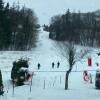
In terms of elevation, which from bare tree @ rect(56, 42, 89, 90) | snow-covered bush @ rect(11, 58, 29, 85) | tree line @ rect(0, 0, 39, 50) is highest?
tree line @ rect(0, 0, 39, 50)

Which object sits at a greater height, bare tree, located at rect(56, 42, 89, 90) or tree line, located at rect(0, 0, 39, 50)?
tree line, located at rect(0, 0, 39, 50)

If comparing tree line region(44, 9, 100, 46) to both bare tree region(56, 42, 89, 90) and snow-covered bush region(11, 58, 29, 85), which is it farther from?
snow-covered bush region(11, 58, 29, 85)

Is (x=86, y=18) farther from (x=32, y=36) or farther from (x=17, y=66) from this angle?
(x=17, y=66)

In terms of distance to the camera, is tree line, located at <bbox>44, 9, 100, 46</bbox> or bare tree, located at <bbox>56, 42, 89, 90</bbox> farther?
tree line, located at <bbox>44, 9, 100, 46</bbox>

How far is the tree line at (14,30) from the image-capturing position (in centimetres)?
8338

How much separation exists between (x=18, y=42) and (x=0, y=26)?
10.8 m

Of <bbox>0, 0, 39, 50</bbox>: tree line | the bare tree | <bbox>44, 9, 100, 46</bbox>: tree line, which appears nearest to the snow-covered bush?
the bare tree

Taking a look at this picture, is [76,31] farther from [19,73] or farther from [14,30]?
[19,73]

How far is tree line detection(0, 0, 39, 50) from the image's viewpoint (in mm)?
83375

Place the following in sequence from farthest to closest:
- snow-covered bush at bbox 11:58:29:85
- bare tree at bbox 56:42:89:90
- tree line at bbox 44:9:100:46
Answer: tree line at bbox 44:9:100:46 < bare tree at bbox 56:42:89:90 < snow-covered bush at bbox 11:58:29:85

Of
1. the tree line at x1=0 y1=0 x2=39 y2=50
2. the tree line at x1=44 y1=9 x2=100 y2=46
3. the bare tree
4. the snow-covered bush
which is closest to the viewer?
the snow-covered bush

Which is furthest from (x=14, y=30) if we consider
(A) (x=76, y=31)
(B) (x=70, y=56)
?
(B) (x=70, y=56)

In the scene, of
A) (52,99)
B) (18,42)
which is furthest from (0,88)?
(18,42)

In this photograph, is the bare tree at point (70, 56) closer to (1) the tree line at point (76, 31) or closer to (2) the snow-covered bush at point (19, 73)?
(2) the snow-covered bush at point (19, 73)
